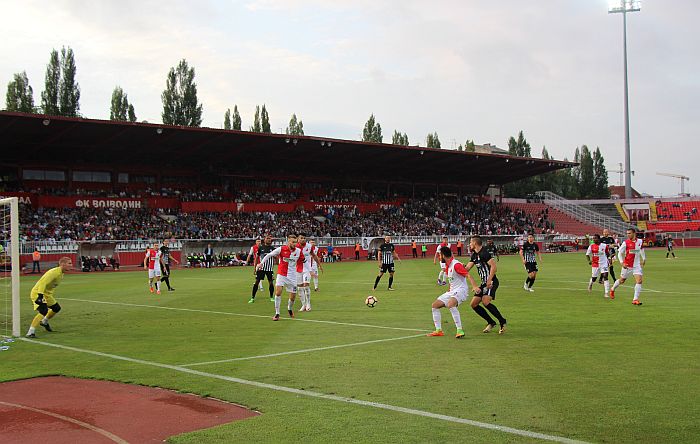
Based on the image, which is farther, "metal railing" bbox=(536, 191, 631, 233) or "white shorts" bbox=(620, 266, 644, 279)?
"metal railing" bbox=(536, 191, 631, 233)

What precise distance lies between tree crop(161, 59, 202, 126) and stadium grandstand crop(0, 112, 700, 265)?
10.5 m

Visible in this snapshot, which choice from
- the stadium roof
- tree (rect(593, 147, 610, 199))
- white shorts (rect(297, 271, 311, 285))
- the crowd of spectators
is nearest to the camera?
white shorts (rect(297, 271, 311, 285))

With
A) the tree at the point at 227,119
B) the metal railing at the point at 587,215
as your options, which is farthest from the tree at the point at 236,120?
the metal railing at the point at 587,215

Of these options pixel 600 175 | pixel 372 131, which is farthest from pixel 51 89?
pixel 600 175

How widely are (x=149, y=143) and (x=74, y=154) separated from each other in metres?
7.61

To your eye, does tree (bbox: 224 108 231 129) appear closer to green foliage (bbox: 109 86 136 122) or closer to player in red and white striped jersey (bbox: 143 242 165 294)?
green foliage (bbox: 109 86 136 122)

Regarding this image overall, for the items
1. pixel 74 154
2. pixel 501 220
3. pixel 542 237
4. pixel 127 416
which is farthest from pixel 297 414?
pixel 501 220

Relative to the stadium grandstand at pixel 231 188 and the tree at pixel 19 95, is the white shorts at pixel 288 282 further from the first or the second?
the tree at pixel 19 95

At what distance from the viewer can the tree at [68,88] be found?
224 feet

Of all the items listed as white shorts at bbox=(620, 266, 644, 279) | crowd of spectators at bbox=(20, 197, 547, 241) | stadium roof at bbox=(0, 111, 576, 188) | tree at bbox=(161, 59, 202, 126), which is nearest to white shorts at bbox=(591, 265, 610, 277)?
white shorts at bbox=(620, 266, 644, 279)

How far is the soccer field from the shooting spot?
719 cm

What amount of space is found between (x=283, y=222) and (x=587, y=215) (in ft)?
154

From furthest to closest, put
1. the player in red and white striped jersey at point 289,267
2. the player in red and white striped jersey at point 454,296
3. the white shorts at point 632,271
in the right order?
1. the white shorts at point 632,271
2. the player in red and white striped jersey at point 289,267
3. the player in red and white striped jersey at point 454,296

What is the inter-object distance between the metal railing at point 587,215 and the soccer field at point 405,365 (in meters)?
70.0
